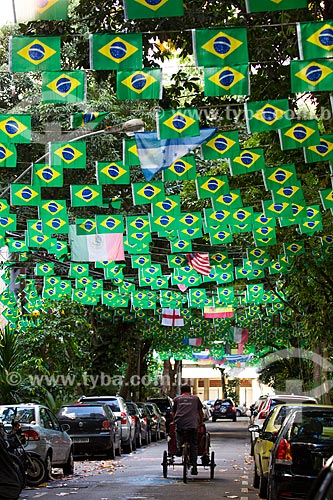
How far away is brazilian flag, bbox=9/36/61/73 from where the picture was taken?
12.0 meters

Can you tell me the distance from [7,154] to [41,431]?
15.9 ft

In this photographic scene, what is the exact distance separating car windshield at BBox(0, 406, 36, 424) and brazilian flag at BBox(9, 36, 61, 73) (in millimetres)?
7209

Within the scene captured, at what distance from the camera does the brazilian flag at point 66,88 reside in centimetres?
1273

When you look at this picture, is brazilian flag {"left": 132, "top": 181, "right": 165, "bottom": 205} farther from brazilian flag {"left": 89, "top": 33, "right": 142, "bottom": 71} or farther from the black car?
the black car

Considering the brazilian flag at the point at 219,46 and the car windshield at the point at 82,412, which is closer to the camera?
the brazilian flag at the point at 219,46

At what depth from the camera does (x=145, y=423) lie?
33781 millimetres

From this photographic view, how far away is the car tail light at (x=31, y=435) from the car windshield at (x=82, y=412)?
21.0 feet

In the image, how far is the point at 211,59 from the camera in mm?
11898

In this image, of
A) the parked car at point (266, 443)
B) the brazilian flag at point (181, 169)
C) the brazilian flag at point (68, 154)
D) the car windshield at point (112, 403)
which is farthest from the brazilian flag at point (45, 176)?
the car windshield at point (112, 403)

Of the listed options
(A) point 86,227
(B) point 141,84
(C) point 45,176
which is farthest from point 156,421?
(B) point 141,84

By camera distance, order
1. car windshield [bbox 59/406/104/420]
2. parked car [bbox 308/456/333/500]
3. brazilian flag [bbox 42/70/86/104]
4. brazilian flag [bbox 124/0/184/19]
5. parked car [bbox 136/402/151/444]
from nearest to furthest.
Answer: parked car [bbox 308/456/333/500]
brazilian flag [bbox 124/0/184/19]
brazilian flag [bbox 42/70/86/104]
car windshield [bbox 59/406/104/420]
parked car [bbox 136/402/151/444]

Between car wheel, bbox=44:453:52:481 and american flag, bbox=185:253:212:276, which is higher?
american flag, bbox=185:253:212:276

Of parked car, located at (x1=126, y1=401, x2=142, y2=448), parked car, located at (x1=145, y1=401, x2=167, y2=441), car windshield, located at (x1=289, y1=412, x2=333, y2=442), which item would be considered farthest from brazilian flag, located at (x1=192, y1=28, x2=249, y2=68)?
parked car, located at (x1=145, y1=401, x2=167, y2=441)

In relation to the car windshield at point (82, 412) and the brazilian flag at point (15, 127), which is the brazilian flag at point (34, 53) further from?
the car windshield at point (82, 412)
